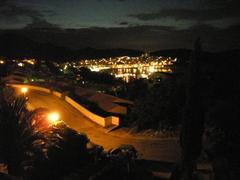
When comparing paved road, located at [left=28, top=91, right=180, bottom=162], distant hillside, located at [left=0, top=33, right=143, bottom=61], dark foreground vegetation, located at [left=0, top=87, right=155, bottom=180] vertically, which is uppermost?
distant hillside, located at [left=0, top=33, right=143, bottom=61]

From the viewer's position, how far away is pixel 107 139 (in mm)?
23734

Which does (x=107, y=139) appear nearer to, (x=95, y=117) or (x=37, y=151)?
(x=95, y=117)

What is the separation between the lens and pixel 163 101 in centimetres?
2595

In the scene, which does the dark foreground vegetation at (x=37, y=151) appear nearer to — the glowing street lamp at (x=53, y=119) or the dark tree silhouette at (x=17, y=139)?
the dark tree silhouette at (x=17, y=139)

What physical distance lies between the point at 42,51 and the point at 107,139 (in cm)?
14360

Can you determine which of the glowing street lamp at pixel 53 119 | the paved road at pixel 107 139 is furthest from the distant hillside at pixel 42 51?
the glowing street lamp at pixel 53 119

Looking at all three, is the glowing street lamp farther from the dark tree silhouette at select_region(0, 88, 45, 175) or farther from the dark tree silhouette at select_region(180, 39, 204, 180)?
the dark tree silhouette at select_region(180, 39, 204, 180)

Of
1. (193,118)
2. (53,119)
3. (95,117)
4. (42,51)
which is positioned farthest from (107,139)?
(42,51)

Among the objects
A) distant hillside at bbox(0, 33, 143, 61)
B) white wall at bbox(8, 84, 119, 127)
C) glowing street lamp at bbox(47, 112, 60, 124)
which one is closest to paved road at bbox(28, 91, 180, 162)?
white wall at bbox(8, 84, 119, 127)

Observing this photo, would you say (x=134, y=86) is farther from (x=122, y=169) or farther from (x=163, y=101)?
(x=122, y=169)

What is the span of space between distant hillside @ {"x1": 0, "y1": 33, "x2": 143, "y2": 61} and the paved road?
114 meters

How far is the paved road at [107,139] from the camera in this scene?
1936cm

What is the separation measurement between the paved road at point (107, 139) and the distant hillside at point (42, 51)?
114463 millimetres

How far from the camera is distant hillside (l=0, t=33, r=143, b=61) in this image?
150875mm
